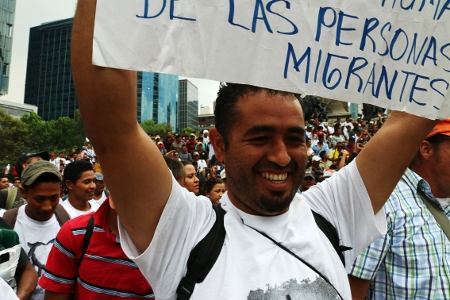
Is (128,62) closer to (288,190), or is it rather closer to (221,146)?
(221,146)

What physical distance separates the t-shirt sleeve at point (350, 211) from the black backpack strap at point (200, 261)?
1.69 feet

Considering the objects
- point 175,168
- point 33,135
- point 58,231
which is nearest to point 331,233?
point 175,168

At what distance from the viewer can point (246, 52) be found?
55.1 inches

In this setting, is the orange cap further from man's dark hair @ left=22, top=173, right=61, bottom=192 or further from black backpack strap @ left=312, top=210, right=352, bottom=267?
man's dark hair @ left=22, top=173, right=61, bottom=192

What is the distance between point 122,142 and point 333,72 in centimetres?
72

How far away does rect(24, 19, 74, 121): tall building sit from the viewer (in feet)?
333

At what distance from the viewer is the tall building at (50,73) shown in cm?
10161

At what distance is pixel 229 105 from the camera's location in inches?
68.1

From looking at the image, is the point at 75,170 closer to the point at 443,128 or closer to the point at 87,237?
the point at 87,237

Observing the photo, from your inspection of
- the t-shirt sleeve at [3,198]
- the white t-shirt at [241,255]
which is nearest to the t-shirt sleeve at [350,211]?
the white t-shirt at [241,255]

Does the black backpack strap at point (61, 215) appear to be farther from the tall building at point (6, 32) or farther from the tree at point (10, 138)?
the tall building at point (6, 32)

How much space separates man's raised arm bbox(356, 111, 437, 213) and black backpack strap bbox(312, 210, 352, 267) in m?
0.21

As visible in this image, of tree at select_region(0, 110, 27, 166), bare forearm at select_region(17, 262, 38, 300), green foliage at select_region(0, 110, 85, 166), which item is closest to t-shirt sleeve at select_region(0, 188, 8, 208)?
bare forearm at select_region(17, 262, 38, 300)

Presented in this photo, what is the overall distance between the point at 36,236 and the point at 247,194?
2.44 m
